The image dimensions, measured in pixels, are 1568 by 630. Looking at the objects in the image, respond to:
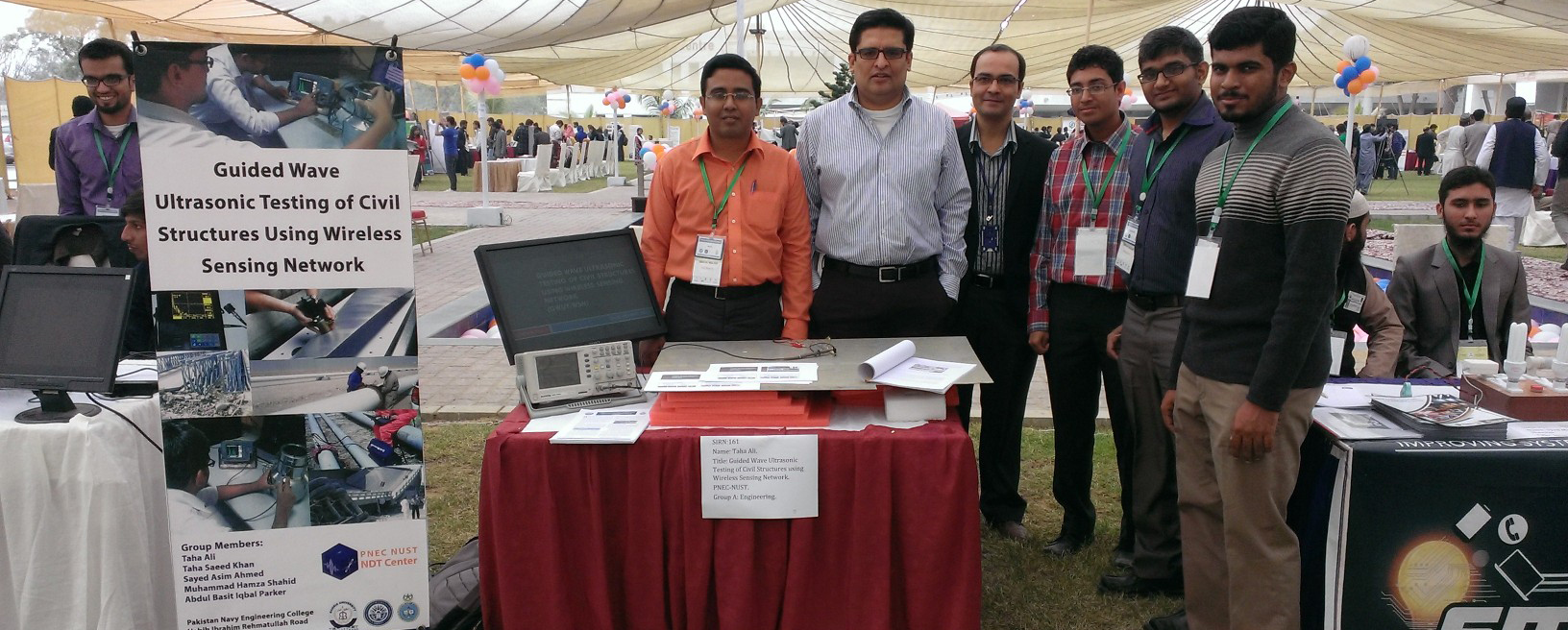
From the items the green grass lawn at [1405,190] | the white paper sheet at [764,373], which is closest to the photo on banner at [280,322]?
the white paper sheet at [764,373]

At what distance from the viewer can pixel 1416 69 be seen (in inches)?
1060

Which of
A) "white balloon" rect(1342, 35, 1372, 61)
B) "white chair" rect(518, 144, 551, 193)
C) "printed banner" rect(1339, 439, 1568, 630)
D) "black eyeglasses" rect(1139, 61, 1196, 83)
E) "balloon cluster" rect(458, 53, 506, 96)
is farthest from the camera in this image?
"white chair" rect(518, 144, 551, 193)

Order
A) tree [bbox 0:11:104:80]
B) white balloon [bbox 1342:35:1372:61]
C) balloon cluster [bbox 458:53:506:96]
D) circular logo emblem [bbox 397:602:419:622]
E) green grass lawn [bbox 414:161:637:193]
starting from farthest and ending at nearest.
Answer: green grass lawn [bbox 414:161:637:193]
tree [bbox 0:11:104:80]
white balloon [bbox 1342:35:1372:61]
balloon cluster [bbox 458:53:506:96]
circular logo emblem [bbox 397:602:419:622]

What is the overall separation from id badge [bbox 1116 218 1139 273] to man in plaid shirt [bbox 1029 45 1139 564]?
5.2 inches

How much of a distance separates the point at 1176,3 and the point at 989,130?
20.2 m

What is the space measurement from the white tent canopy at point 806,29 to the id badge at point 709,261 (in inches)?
283

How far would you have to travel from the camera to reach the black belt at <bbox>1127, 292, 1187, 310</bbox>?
2.73 meters

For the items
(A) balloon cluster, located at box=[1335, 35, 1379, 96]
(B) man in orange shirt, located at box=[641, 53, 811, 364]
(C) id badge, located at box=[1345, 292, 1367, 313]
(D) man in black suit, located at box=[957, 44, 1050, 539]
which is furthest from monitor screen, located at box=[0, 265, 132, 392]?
(A) balloon cluster, located at box=[1335, 35, 1379, 96]

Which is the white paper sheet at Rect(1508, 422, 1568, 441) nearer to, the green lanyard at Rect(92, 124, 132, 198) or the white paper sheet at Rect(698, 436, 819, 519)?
the white paper sheet at Rect(698, 436, 819, 519)

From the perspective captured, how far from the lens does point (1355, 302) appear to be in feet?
10.8

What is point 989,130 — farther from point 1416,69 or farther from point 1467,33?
point 1416,69

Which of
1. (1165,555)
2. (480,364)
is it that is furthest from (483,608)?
(480,364)

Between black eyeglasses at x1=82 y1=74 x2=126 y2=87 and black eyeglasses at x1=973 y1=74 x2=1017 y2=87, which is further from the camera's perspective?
black eyeglasses at x1=82 y1=74 x2=126 y2=87

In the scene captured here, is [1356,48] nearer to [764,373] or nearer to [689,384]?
[764,373]
